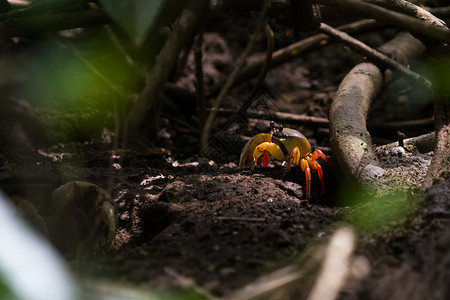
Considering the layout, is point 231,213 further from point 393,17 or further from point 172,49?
point 393,17

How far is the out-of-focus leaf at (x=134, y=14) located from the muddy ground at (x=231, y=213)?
0.81 meters

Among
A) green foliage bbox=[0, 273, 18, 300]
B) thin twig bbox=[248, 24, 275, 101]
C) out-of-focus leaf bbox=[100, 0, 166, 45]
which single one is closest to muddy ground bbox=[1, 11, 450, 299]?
thin twig bbox=[248, 24, 275, 101]

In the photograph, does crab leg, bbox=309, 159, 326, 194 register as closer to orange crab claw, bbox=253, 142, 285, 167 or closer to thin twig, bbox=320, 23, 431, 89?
orange crab claw, bbox=253, 142, 285, 167

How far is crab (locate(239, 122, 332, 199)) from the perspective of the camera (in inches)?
129

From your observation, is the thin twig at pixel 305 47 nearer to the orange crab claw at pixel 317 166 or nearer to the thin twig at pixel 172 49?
the orange crab claw at pixel 317 166

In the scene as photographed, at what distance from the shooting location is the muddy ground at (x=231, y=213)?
1.59 metres

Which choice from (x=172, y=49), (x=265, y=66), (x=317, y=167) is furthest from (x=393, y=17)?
(x=265, y=66)

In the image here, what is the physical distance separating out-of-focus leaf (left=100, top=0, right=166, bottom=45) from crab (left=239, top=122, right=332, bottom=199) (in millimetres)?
1848

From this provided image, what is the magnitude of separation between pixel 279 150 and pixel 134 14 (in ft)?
6.86

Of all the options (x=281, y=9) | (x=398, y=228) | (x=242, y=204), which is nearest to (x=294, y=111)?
(x=281, y=9)

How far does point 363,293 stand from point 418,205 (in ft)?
2.42

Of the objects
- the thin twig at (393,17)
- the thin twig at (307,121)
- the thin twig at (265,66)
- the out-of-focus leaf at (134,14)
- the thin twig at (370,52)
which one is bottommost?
the thin twig at (307,121)

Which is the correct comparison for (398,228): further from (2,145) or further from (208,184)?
(2,145)

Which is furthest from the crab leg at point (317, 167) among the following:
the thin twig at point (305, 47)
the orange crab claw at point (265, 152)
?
A: the thin twig at point (305, 47)
